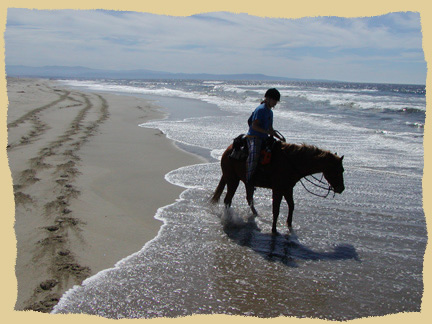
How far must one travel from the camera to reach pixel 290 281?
4434 mm

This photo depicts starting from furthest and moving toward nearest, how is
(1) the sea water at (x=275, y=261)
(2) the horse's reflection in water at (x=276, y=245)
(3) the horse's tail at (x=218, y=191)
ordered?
(3) the horse's tail at (x=218, y=191), (2) the horse's reflection in water at (x=276, y=245), (1) the sea water at (x=275, y=261)

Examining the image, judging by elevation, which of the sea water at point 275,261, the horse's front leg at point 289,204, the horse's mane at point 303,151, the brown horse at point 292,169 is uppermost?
the horse's mane at point 303,151

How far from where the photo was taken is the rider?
5.94 m

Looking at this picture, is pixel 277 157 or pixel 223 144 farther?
pixel 223 144

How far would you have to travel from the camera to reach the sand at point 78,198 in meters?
4.30

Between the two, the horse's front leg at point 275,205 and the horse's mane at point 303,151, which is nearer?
the horse's front leg at point 275,205

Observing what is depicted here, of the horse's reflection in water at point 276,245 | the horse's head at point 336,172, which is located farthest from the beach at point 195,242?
the horse's head at point 336,172

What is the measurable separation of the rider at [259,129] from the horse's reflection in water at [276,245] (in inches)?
28.7

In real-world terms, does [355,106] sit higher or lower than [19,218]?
higher

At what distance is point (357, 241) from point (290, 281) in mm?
1619

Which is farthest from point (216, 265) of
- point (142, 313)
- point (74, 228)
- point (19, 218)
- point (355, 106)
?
point (355, 106)

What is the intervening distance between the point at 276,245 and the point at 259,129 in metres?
1.75

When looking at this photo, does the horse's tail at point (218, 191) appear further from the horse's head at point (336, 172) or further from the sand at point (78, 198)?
the horse's head at point (336, 172)

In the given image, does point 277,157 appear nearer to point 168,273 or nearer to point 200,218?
point 200,218
